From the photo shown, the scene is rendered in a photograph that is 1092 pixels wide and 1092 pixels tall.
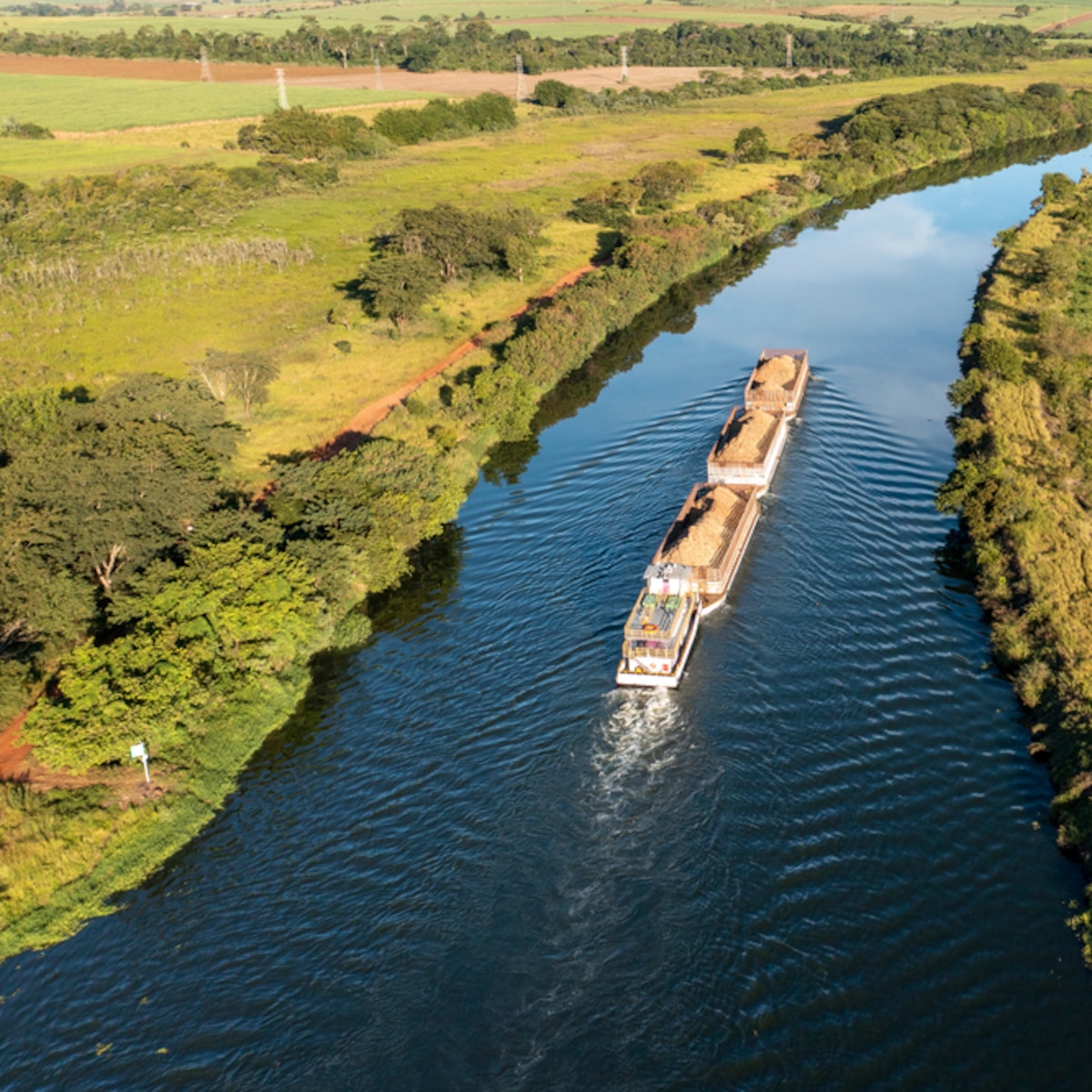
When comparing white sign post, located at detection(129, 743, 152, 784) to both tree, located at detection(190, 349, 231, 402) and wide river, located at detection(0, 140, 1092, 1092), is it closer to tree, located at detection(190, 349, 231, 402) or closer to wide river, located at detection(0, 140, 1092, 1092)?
wide river, located at detection(0, 140, 1092, 1092)

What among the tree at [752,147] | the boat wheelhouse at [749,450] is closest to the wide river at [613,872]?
the boat wheelhouse at [749,450]

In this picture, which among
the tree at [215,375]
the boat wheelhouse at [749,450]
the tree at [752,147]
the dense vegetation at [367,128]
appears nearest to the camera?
the boat wheelhouse at [749,450]

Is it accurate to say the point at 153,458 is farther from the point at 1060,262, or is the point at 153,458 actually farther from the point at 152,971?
the point at 1060,262

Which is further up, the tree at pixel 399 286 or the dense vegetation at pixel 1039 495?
the tree at pixel 399 286

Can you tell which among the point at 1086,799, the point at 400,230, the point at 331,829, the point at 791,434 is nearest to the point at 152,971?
the point at 331,829

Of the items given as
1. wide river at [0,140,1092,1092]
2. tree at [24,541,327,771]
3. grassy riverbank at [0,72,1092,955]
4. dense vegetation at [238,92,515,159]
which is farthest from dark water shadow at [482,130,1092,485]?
dense vegetation at [238,92,515,159]

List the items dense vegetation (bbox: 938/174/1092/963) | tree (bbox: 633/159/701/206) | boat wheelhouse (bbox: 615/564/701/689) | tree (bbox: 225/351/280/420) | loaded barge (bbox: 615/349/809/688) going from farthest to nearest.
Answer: tree (bbox: 633/159/701/206) → tree (bbox: 225/351/280/420) → loaded barge (bbox: 615/349/809/688) → boat wheelhouse (bbox: 615/564/701/689) → dense vegetation (bbox: 938/174/1092/963)

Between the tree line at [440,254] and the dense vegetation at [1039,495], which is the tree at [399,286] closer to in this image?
the tree line at [440,254]
